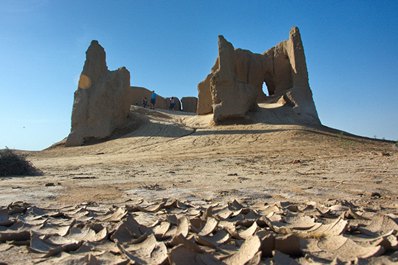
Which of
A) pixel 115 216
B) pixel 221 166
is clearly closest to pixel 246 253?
pixel 115 216

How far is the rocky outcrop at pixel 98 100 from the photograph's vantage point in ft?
56.6

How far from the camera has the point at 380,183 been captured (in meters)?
4.85

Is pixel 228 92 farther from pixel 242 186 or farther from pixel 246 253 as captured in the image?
pixel 246 253

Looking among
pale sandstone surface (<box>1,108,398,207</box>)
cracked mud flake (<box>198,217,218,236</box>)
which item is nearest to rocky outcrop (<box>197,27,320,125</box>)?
pale sandstone surface (<box>1,108,398,207</box>)

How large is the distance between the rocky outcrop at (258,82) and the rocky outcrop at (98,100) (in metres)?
3.88

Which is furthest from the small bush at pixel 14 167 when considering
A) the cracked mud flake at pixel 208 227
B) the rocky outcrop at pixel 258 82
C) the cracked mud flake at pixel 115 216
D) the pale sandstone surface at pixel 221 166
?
the rocky outcrop at pixel 258 82

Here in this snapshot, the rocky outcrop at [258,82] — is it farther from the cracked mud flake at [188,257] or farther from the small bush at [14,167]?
the cracked mud flake at [188,257]

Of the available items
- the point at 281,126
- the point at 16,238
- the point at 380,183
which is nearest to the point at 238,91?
the point at 281,126

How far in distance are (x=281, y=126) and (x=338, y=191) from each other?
10.7 metres

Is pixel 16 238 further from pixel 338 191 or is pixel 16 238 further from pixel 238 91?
pixel 238 91

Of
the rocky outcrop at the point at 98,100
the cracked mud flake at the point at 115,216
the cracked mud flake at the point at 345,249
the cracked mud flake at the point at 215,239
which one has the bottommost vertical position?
the cracked mud flake at the point at 345,249

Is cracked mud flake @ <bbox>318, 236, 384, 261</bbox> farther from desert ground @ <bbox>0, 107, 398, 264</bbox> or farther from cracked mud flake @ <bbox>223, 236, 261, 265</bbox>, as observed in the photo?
cracked mud flake @ <bbox>223, 236, 261, 265</bbox>

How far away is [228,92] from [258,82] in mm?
4423

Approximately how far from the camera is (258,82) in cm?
2002
